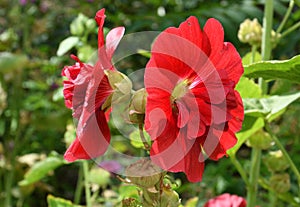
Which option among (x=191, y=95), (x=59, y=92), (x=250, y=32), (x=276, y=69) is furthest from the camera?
(x=59, y=92)

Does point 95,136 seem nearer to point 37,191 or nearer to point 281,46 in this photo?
point 37,191

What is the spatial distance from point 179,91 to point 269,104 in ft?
0.83

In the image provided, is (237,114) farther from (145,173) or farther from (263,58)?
(263,58)

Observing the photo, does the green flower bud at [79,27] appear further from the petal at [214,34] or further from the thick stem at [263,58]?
the petal at [214,34]

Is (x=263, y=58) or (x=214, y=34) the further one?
(x=263, y=58)

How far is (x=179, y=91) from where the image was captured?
18.1 inches

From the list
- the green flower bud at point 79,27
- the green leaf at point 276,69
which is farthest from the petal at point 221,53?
the green flower bud at point 79,27

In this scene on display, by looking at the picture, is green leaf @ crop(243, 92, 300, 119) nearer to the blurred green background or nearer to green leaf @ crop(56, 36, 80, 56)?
the blurred green background

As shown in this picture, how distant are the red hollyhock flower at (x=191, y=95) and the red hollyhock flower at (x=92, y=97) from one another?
4 cm

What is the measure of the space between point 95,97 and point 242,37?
40cm

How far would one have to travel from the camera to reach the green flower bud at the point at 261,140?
74 cm

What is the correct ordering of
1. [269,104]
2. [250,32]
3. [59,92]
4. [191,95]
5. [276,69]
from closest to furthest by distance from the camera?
[191,95]
[276,69]
[269,104]
[250,32]
[59,92]

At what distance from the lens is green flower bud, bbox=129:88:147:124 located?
1.44 feet

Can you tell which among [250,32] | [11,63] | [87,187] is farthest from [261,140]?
[11,63]
